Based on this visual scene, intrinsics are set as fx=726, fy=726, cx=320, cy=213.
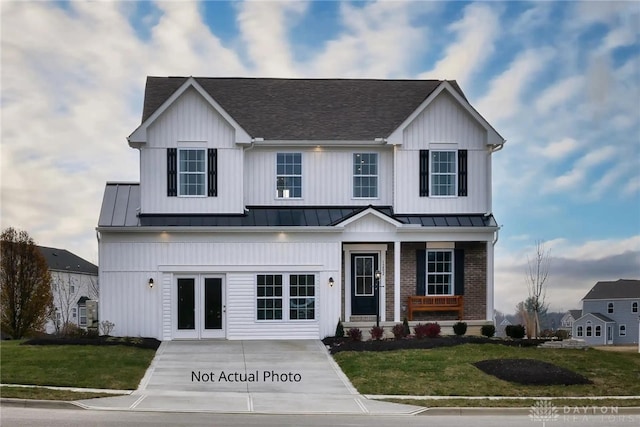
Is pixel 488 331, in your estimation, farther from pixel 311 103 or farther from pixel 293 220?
pixel 311 103

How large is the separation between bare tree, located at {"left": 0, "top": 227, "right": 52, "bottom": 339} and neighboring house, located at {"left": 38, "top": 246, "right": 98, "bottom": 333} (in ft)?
38.5

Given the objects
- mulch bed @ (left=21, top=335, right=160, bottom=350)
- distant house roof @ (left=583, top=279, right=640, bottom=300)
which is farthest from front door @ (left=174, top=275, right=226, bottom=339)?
distant house roof @ (left=583, top=279, right=640, bottom=300)

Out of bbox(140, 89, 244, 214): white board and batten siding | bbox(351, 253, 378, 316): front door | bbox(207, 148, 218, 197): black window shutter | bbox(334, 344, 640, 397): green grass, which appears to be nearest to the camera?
bbox(334, 344, 640, 397): green grass

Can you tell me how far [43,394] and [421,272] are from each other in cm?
1636

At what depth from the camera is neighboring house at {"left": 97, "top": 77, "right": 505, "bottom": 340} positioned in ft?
89.5

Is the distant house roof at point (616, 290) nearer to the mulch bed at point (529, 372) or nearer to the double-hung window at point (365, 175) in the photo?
the double-hung window at point (365, 175)

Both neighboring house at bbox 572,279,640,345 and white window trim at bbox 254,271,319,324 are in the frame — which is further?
neighboring house at bbox 572,279,640,345

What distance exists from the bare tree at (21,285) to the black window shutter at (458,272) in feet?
101

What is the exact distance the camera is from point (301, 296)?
91.0 feet

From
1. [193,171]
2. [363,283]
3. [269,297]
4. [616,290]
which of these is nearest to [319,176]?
[363,283]

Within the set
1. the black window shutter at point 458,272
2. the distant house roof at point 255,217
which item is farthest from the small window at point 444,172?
the black window shutter at point 458,272

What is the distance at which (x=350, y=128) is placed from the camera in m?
30.6

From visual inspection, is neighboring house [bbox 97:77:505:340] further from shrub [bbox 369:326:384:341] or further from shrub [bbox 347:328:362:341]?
shrub [bbox 369:326:384:341]

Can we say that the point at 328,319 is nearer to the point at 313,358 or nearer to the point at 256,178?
the point at 313,358
